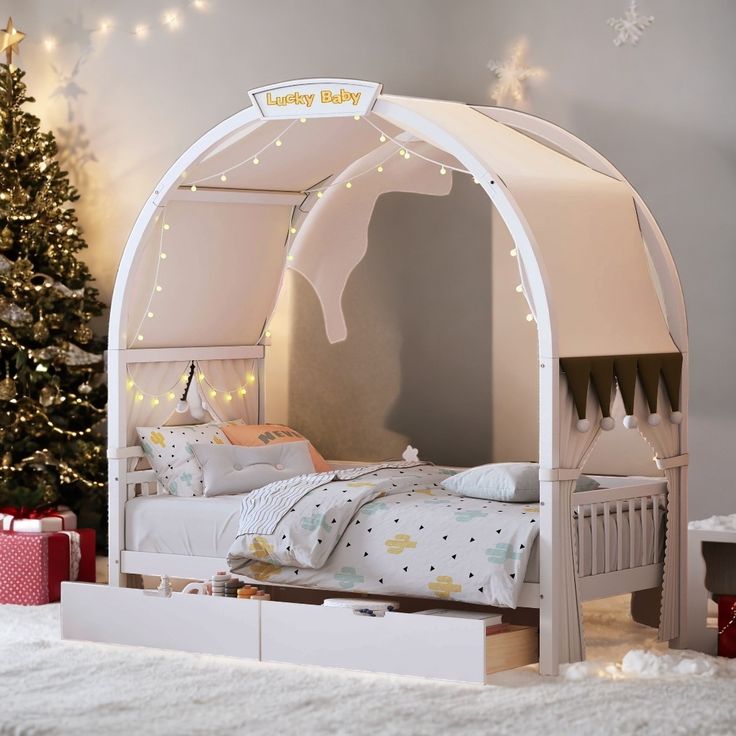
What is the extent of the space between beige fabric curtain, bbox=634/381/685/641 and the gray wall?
2.45ft

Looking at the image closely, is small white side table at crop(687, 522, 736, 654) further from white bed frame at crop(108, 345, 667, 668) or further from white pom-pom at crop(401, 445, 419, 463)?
white pom-pom at crop(401, 445, 419, 463)

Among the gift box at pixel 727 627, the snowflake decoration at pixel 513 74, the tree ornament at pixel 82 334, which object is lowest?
the gift box at pixel 727 627

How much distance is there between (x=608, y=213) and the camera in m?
4.79

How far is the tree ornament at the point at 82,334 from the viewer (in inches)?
254

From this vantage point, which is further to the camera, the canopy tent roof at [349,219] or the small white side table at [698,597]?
the small white side table at [698,597]

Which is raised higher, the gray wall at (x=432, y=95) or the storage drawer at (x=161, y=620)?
the gray wall at (x=432, y=95)

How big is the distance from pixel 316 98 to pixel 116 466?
1700 mm

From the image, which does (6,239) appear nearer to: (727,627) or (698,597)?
(698,597)

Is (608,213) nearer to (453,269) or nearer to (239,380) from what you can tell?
(453,269)

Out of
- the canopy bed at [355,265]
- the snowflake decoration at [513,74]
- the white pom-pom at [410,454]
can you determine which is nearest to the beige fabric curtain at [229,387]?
the canopy bed at [355,265]

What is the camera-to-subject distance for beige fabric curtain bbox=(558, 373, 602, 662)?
4.33m

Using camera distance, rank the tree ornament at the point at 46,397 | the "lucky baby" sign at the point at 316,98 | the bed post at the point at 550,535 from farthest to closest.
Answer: the tree ornament at the point at 46,397, the "lucky baby" sign at the point at 316,98, the bed post at the point at 550,535

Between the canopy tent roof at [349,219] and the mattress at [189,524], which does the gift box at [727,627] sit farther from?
the canopy tent roof at [349,219]

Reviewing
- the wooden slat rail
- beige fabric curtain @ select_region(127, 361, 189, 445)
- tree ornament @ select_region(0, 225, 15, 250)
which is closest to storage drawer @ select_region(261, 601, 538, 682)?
the wooden slat rail
